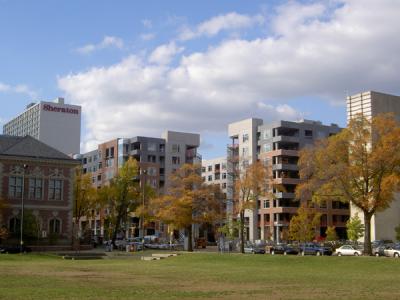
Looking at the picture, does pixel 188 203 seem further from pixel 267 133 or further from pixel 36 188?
pixel 267 133

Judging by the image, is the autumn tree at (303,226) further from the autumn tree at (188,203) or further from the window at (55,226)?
the window at (55,226)

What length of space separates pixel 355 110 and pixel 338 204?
135 feet

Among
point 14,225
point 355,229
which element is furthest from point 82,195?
point 355,229

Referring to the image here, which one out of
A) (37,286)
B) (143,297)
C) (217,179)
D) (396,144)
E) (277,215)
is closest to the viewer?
(143,297)

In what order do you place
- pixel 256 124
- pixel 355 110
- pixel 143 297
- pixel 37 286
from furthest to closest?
pixel 256 124, pixel 355 110, pixel 37 286, pixel 143 297

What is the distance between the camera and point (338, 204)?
132 metres

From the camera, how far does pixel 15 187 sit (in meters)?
82.8

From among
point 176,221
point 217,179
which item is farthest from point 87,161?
point 176,221

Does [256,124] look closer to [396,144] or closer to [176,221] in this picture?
[176,221]

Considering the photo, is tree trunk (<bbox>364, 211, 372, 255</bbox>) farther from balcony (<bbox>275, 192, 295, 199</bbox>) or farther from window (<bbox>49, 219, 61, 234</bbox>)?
balcony (<bbox>275, 192, 295, 199</bbox>)

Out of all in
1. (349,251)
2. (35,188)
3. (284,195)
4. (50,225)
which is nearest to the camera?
(349,251)

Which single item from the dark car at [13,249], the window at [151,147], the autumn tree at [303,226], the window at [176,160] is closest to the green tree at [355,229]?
the autumn tree at [303,226]

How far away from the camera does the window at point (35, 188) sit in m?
83.8

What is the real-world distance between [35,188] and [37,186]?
41 cm
